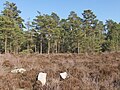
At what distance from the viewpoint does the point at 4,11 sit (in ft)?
150

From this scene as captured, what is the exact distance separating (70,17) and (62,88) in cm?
5177

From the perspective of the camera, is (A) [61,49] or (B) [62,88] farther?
(A) [61,49]

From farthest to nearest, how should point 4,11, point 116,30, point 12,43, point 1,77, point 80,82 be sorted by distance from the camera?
point 116,30, point 12,43, point 4,11, point 1,77, point 80,82

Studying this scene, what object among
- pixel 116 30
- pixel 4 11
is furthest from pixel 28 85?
pixel 116 30

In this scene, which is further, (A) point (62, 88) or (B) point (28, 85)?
(B) point (28, 85)

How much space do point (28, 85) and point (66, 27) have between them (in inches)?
2063

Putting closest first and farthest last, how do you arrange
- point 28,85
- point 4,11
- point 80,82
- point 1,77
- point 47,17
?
point 80,82 → point 28,85 → point 1,77 → point 4,11 → point 47,17

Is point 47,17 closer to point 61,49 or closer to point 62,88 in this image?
point 61,49

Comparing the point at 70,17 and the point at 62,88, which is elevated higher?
the point at 70,17

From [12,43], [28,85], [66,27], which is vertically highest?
[66,27]

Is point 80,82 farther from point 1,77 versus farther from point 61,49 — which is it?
point 61,49

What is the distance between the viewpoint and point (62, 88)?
23.6 ft

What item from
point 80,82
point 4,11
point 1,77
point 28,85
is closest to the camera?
point 80,82

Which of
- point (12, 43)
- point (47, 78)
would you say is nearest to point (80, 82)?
point (47, 78)
